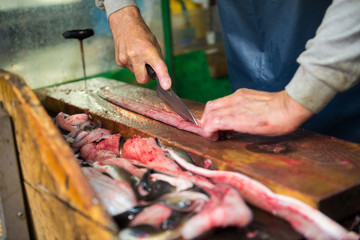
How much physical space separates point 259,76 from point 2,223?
6.68ft

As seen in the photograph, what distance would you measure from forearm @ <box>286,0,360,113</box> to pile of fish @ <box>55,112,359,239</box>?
472 mm

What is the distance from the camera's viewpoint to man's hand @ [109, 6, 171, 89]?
238 cm

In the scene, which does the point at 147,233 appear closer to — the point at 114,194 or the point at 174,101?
the point at 114,194

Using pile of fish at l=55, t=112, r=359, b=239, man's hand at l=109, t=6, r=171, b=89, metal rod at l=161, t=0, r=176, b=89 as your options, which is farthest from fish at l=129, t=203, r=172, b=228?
metal rod at l=161, t=0, r=176, b=89

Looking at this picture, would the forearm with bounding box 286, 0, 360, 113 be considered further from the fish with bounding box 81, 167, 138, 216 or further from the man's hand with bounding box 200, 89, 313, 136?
the fish with bounding box 81, 167, 138, 216

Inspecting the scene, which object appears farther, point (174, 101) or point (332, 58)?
point (174, 101)

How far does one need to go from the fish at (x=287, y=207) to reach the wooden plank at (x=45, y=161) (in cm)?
55

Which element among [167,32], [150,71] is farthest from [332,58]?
[167,32]

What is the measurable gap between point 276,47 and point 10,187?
1963mm

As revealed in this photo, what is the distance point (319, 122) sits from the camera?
266cm

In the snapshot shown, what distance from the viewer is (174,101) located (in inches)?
93.6

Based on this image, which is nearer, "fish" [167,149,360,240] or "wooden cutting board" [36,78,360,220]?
"fish" [167,149,360,240]

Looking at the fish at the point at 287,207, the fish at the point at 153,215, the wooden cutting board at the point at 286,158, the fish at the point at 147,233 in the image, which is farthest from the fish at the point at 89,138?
the fish at the point at 147,233

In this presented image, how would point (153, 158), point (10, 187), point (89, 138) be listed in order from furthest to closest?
1. point (89, 138)
2. point (153, 158)
3. point (10, 187)
